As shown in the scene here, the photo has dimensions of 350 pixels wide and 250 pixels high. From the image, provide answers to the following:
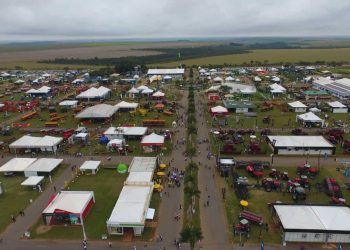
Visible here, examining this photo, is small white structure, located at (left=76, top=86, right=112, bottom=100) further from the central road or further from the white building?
the white building

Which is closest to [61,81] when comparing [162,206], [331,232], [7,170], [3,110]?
[3,110]

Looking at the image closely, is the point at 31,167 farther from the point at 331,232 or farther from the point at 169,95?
the point at 169,95

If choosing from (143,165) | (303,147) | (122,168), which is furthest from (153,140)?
(303,147)

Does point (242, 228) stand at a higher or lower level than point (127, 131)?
lower

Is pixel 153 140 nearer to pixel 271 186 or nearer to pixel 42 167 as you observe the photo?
pixel 42 167

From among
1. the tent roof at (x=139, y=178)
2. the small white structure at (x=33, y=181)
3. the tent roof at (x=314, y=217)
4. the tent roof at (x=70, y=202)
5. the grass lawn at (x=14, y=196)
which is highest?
the tent roof at (x=314, y=217)

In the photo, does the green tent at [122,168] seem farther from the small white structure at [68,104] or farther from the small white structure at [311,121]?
the small white structure at [68,104]

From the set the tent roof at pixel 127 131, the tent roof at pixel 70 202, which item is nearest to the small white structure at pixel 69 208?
the tent roof at pixel 70 202
